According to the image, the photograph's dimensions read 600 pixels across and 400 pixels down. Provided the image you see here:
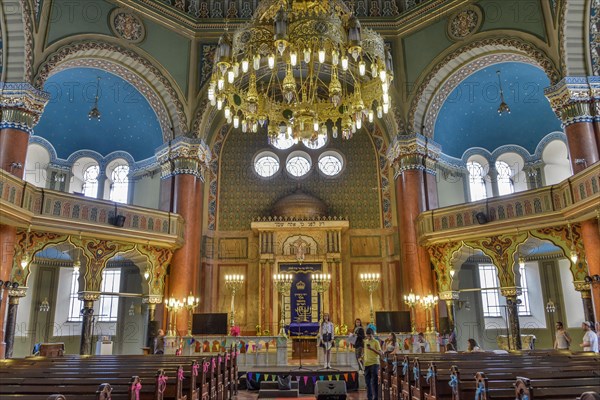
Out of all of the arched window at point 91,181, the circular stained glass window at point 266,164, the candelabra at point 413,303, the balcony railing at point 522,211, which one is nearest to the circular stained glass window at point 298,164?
the circular stained glass window at point 266,164

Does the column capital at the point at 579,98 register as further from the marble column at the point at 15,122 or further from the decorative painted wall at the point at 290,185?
the marble column at the point at 15,122

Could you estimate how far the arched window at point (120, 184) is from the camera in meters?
23.4

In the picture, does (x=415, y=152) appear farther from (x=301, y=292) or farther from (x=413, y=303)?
(x=301, y=292)

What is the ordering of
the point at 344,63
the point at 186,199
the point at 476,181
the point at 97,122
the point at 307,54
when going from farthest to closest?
1. the point at 476,181
2. the point at 97,122
3. the point at 186,199
4. the point at 344,63
5. the point at 307,54

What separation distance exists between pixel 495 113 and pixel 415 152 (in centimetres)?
572

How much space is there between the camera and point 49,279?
21.7 metres

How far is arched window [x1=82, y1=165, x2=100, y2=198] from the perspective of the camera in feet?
76.5

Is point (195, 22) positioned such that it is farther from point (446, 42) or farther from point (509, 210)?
point (509, 210)

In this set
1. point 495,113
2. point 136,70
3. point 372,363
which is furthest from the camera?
point 495,113

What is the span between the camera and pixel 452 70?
63.8 feet

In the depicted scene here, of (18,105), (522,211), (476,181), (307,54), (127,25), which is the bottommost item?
(522,211)

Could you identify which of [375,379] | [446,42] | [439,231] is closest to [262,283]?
[439,231]

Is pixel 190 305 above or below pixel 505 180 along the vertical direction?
below

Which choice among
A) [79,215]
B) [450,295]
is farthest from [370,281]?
[79,215]
